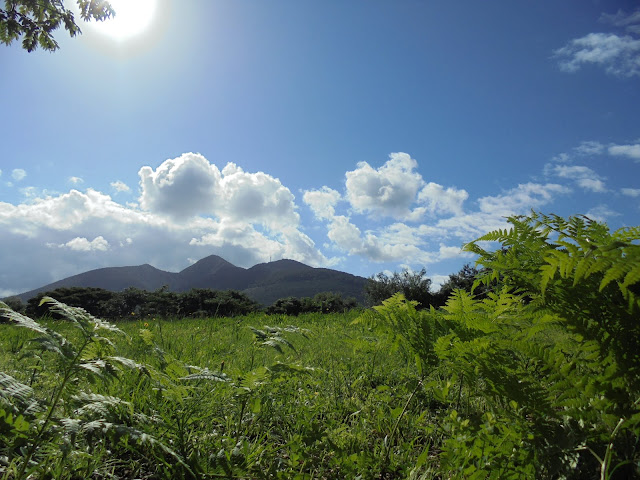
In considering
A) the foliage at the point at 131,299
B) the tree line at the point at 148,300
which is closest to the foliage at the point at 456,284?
the tree line at the point at 148,300

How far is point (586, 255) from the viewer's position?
4.00 feet

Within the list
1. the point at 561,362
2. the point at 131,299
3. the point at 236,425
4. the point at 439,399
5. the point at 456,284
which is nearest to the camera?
the point at 561,362

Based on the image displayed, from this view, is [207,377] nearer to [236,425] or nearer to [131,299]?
[236,425]

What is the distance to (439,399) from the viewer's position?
7.37 feet

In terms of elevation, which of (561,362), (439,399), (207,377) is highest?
(561,362)

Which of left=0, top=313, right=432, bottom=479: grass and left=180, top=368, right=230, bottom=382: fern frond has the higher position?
left=180, top=368, right=230, bottom=382: fern frond

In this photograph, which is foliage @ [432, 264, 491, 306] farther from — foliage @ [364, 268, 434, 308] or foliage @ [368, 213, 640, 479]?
foliage @ [368, 213, 640, 479]

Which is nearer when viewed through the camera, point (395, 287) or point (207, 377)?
point (207, 377)

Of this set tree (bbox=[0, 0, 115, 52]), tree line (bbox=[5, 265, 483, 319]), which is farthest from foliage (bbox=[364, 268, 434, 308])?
tree (bbox=[0, 0, 115, 52])

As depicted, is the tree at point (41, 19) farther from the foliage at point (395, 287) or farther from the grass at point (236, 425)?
the foliage at point (395, 287)

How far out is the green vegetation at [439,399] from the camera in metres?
1.48

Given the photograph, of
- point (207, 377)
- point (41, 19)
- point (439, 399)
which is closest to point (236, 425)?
point (207, 377)

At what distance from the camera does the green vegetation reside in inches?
58.3

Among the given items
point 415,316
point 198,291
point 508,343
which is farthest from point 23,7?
point 198,291
